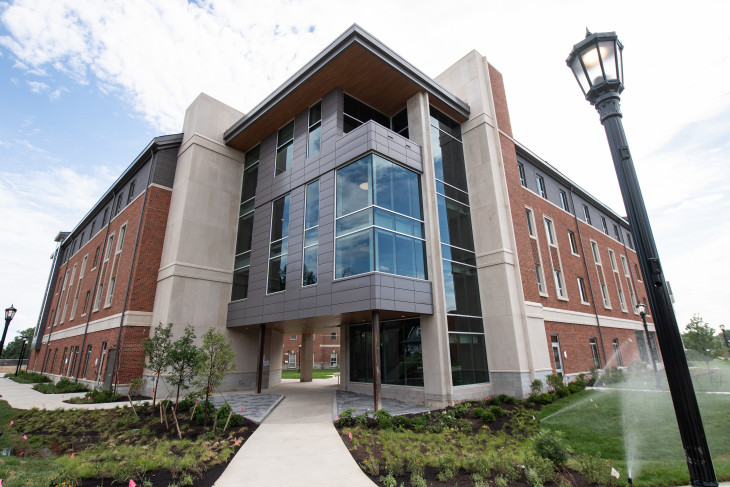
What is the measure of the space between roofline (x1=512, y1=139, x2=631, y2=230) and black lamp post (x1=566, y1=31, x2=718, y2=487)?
18.2 metres

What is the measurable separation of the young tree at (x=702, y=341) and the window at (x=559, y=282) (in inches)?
375

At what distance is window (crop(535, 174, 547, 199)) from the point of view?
2414cm

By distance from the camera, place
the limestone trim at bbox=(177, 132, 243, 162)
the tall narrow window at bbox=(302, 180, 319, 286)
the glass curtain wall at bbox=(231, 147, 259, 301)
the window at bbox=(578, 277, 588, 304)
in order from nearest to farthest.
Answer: the tall narrow window at bbox=(302, 180, 319, 286) < the glass curtain wall at bbox=(231, 147, 259, 301) < the limestone trim at bbox=(177, 132, 243, 162) < the window at bbox=(578, 277, 588, 304)

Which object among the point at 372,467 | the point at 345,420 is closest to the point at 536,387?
the point at 345,420

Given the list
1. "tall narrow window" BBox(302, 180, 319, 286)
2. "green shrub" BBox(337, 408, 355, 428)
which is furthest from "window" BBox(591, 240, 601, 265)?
"green shrub" BBox(337, 408, 355, 428)

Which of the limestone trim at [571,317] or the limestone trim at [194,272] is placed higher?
the limestone trim at [194,272]

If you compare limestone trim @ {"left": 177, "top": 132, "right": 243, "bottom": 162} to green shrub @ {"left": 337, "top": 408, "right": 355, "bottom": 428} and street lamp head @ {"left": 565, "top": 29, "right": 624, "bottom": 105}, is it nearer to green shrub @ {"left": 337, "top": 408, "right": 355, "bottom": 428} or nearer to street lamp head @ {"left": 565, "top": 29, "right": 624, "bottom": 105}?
green shrub @ {"left": 337, "top": 408, "right": 355, "bottom": 428}

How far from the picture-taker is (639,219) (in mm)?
3713

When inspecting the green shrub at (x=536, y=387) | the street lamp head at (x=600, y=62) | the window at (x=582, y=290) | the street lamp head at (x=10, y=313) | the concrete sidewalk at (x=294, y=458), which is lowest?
the concrete sidewalk at (x=294, y=458)

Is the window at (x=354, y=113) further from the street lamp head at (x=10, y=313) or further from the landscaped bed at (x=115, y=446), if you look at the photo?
the street lamp head at (x=10, y=313)

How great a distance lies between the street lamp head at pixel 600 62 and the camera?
3.96 m

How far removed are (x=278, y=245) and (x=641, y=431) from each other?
15.7 m

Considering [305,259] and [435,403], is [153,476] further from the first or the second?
[305,259]

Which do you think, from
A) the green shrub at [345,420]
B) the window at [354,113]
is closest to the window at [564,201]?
the window at [354,113]
